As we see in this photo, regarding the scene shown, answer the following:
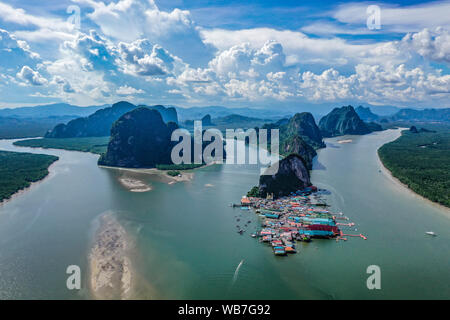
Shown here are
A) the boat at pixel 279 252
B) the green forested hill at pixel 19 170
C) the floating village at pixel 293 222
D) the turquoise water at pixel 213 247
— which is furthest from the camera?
the green forested hill at pixel 19 170

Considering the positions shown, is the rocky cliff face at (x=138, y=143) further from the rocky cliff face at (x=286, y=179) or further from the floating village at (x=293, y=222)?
the floating village at (x=293, y=222)

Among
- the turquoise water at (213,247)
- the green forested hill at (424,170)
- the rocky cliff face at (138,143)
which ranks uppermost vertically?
the rocky cliff face at (138,143)

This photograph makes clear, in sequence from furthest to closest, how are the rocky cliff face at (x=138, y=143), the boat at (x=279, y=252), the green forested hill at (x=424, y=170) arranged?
the rocky cliff face at (x=138, y=143) → the green forested hill at (x=424, y=170) → the boat at (x=279, y=252)

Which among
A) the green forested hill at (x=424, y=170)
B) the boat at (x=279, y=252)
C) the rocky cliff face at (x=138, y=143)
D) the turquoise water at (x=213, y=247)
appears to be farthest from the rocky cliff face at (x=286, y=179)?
the rocky cliff face at (x=138, y=143)

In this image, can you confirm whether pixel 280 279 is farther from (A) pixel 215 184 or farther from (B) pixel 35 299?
(A) pixel 215 184

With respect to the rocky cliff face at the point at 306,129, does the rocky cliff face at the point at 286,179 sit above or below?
below

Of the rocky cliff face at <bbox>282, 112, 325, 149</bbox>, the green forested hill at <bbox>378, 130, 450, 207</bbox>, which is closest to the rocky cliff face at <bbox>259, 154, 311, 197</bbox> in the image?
the green forested hill at <bbox>378, 130, 450, 207</bbox>

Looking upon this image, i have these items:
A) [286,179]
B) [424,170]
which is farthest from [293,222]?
[424,170]

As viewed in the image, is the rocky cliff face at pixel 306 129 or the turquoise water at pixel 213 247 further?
the rocky cliff face at pixel 306 129
